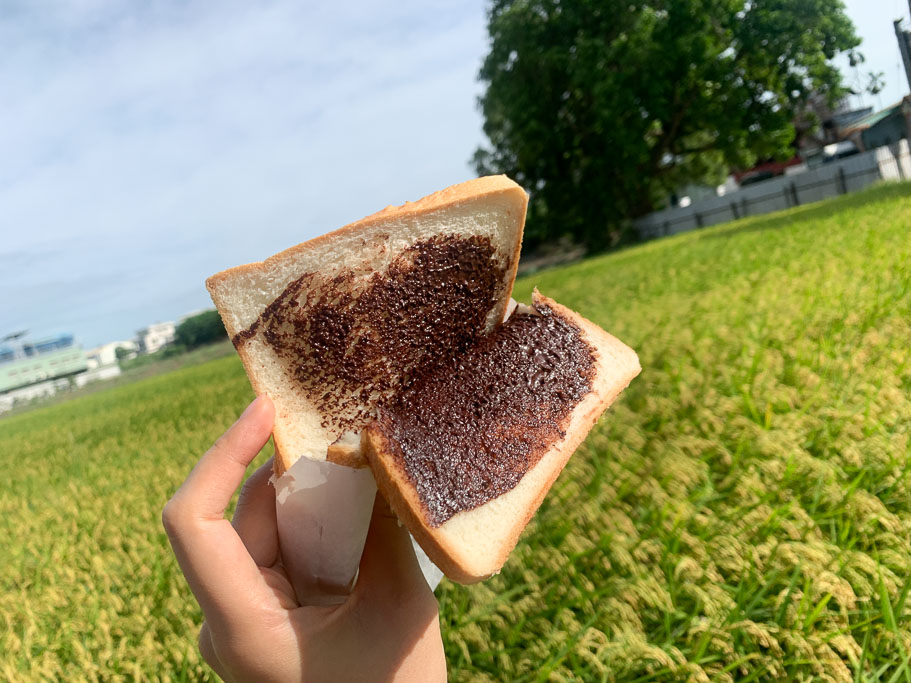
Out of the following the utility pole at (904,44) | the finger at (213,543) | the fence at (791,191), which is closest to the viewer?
the finger at (213,543)

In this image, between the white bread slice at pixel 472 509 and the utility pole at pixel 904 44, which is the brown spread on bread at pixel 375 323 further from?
the utility pole at pixel 904 44

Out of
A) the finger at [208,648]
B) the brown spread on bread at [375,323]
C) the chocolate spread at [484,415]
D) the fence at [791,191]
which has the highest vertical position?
the brown spread on bread at [375,323]

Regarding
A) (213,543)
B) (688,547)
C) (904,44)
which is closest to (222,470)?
(213,543)

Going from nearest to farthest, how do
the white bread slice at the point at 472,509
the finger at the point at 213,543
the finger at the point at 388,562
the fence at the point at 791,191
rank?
the finger at the point at 213,543 < the white bread slice at the point at 472,509 < the finger at the point at 388,562 < the fence at the point at 791,191

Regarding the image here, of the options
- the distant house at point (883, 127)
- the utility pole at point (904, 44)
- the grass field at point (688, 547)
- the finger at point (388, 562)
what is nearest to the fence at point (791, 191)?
the distant house at point (883, 127)

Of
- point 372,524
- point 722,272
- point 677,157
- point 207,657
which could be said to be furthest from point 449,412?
point 677,157

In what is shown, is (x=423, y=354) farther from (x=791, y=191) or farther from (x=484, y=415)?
(x=791, y=191)

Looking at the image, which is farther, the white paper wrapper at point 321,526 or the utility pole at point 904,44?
the utility pole at point 904,44

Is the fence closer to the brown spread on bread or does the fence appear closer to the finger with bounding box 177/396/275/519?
the brown spread on bread
